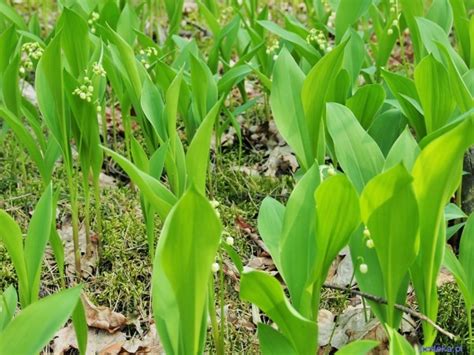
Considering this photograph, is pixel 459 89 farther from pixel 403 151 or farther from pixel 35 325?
pixel 35 325

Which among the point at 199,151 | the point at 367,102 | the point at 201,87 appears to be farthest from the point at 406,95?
the point at 199,151

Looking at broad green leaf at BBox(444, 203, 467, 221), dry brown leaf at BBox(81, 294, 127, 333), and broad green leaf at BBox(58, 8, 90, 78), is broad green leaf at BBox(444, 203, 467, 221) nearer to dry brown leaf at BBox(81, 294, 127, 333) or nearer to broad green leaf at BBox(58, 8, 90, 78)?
dry brown leaf at BBox(81, 294, 127, 333)

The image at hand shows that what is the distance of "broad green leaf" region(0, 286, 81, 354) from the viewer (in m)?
1.60

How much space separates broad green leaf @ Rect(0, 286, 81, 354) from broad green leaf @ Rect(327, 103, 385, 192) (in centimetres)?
77

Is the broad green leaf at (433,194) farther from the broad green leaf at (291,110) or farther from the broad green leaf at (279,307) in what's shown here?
the broad green leaf at (291,110)

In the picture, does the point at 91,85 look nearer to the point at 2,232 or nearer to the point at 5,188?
the point at 2,232

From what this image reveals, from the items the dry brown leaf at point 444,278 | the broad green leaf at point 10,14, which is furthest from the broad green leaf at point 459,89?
the broad green leaf at point 10,14

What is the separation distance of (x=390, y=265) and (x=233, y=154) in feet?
5.95

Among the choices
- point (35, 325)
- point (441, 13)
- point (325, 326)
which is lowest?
point (325, 326)

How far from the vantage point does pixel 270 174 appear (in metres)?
3.43

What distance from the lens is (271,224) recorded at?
6.81 feet

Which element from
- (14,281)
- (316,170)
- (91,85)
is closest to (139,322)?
(14,281)

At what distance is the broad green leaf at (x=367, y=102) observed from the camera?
8.70 ft

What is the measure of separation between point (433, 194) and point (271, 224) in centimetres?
45
